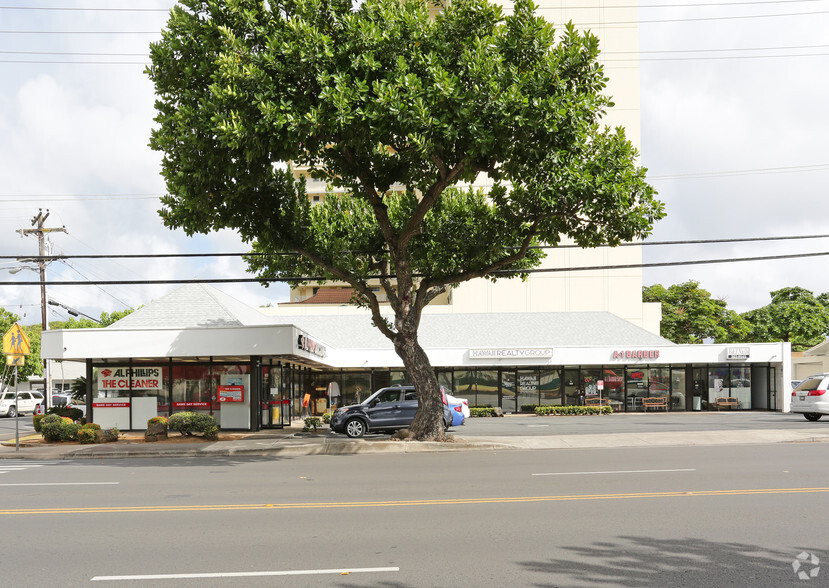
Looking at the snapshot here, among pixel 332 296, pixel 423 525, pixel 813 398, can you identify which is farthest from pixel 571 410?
pixel 423 525

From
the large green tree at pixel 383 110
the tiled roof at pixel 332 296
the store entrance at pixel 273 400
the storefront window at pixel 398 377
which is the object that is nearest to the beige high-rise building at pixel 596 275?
the tiled roof at pixel 332 296

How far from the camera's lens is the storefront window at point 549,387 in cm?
4153

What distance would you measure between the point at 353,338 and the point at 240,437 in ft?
67.0

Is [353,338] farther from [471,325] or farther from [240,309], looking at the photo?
[240,309]

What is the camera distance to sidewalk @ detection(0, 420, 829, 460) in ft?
63.6

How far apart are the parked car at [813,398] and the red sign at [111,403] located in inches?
1035

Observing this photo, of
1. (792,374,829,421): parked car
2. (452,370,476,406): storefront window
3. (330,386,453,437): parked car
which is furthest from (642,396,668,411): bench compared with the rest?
(330,386,453,437): parked car

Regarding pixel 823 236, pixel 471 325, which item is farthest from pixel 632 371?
pixel 823 236

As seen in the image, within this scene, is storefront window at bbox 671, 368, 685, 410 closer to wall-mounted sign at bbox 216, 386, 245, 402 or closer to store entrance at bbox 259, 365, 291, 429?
store entrance at bbox 259, 365, 291, 429

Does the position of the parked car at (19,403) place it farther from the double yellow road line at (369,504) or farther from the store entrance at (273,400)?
the double yellow road line at (369,504)

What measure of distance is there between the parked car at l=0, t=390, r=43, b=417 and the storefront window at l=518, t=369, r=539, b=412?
29.4 meters

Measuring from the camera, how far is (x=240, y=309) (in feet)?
111

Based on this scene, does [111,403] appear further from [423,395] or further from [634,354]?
[634,354]

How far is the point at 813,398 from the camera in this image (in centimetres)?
3039
